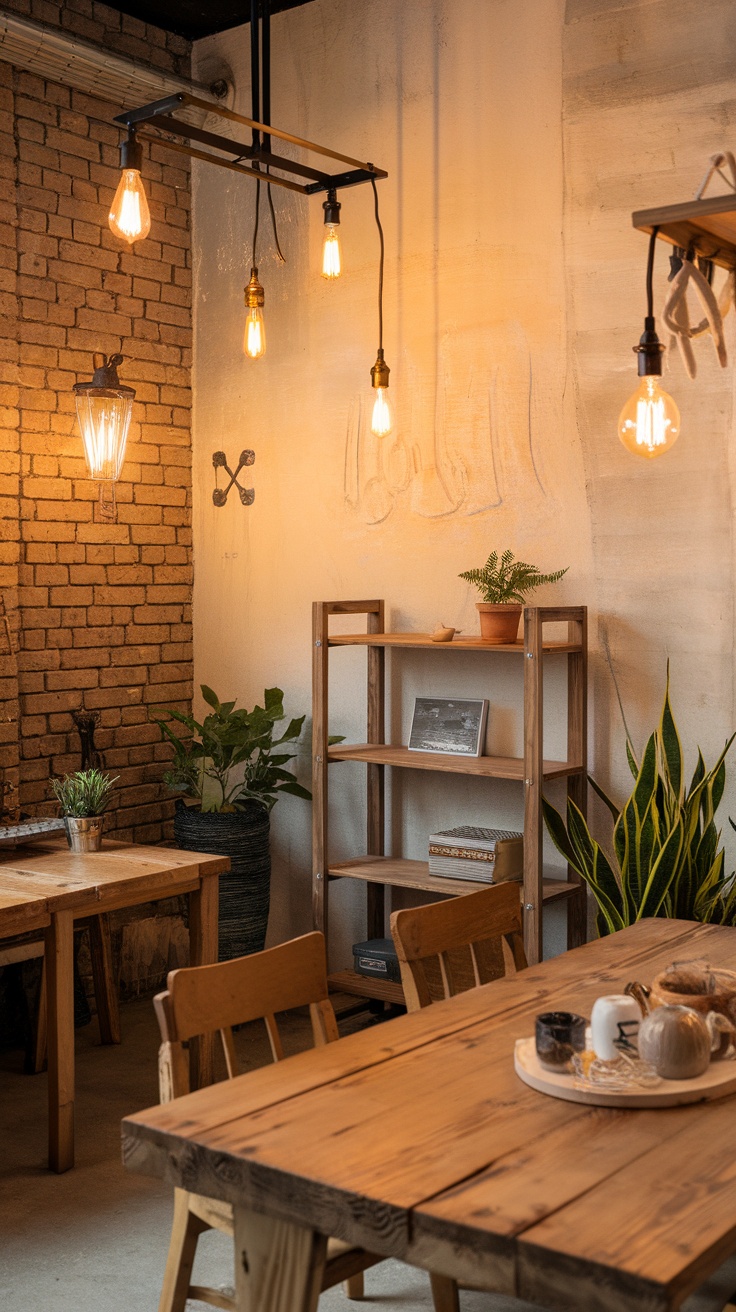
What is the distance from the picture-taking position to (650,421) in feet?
7.22

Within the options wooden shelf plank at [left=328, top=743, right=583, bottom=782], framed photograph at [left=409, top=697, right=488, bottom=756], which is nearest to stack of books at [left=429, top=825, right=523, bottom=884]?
wooden shelf plank at [left=328, top=743, right=583, bottom=782]

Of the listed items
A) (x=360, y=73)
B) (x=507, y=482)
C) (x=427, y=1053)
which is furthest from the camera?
(x=360, y=73)

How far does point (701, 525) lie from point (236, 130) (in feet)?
8.62

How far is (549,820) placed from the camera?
4.06 m

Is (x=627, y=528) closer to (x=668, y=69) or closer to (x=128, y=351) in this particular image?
(x=668, y=69)

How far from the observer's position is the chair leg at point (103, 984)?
455cm

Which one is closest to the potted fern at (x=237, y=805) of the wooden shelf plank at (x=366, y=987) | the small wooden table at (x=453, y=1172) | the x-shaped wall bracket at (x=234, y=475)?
the wooden shelf plank at (x=366, y=987)

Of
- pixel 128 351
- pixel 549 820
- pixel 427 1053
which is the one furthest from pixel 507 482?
pixel 427 1053

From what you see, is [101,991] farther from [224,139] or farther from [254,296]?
[224,139]

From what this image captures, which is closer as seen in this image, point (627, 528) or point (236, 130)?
point (627, 528)

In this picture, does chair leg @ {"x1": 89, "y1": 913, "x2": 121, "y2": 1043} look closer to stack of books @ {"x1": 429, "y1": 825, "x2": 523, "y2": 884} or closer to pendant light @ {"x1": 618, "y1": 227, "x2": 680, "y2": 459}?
stack of books @ {"x1": 429, "y1": 825, "x2": 523, "y2": 884}

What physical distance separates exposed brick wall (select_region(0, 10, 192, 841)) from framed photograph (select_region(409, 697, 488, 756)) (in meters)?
1.24

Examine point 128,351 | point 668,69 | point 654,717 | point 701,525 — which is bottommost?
point 654,717

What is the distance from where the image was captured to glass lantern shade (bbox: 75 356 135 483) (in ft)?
14.3
